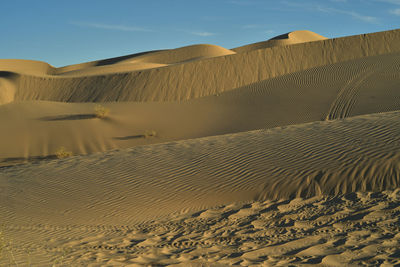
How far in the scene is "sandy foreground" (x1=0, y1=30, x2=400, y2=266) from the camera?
5.23 meters

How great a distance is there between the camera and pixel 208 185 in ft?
27.4

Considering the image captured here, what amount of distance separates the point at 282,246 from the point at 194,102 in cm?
1808

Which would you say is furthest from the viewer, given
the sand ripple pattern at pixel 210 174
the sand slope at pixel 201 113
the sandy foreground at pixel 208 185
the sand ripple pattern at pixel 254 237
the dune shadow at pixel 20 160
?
the sand slope at pixel 201 113

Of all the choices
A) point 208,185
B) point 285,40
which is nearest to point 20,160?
point 208,185

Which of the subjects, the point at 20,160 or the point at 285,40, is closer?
the point at 20,160

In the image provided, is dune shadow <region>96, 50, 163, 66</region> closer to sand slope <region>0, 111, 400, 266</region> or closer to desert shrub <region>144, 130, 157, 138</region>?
desert shrub <region>144, 130, 157, 138</region>

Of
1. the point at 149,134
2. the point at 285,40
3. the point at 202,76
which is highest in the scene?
the point at 285,40

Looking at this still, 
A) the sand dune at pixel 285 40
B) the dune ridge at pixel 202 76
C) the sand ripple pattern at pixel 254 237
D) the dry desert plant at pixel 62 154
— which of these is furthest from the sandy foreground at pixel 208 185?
the sand dune at pixel 285 40

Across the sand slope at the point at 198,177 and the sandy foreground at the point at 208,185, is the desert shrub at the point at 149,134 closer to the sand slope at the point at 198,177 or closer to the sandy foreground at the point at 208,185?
the sandy foreground at the point at 208,185

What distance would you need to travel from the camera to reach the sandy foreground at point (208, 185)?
523cm

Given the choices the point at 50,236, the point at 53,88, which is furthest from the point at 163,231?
the point at 53,88

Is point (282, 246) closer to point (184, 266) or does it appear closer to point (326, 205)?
point (184, 266)

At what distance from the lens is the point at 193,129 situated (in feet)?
59.5

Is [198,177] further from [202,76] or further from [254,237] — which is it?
[202,76]
